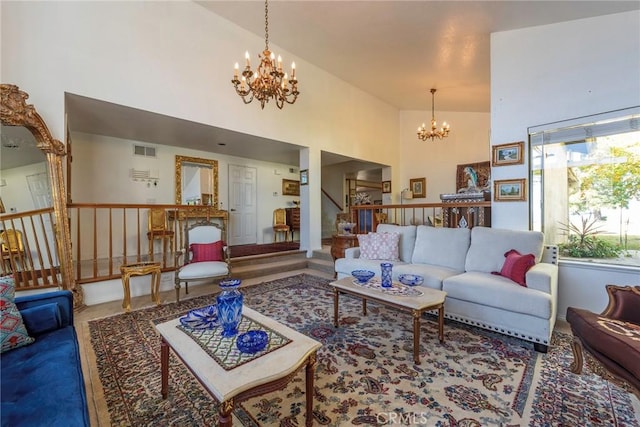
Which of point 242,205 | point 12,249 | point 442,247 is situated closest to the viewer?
point 12,249

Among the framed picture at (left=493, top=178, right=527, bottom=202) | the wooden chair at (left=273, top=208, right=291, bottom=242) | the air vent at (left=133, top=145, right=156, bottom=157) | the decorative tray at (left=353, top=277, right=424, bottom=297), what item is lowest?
the decorative tray at (left=353, top=277, right=424, bottom=297)

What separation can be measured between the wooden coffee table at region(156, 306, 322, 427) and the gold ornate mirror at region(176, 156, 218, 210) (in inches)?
184

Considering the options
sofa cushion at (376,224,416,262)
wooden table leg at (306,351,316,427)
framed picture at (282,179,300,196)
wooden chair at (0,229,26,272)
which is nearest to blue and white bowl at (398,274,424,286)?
sofa cushion at (376,224,416,262)

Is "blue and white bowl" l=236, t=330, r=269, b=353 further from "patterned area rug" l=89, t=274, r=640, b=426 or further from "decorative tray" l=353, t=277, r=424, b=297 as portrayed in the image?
"decorative tray" l=353, t=277, r=424, b=297

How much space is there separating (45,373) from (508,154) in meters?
4.65

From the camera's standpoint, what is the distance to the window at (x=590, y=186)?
109 inches

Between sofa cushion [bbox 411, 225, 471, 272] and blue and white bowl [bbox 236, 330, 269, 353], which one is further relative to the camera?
sofa cushion [bbox 411, 225, 471, 272]

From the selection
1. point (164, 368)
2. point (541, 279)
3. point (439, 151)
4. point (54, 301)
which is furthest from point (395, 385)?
point (439, 151)

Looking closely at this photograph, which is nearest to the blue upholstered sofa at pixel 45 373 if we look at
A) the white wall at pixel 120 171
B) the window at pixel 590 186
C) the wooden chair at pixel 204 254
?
the wooden chair at pixel 204 254

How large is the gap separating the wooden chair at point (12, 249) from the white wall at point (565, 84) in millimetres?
5657

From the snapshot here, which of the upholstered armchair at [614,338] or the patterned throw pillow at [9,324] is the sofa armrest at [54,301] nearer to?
the patterned throw pillow at [9,324]

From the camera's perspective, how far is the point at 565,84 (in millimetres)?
3080

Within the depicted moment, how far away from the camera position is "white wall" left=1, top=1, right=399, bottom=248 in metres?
2.89

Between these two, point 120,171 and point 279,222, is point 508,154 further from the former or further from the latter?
point 120,171
